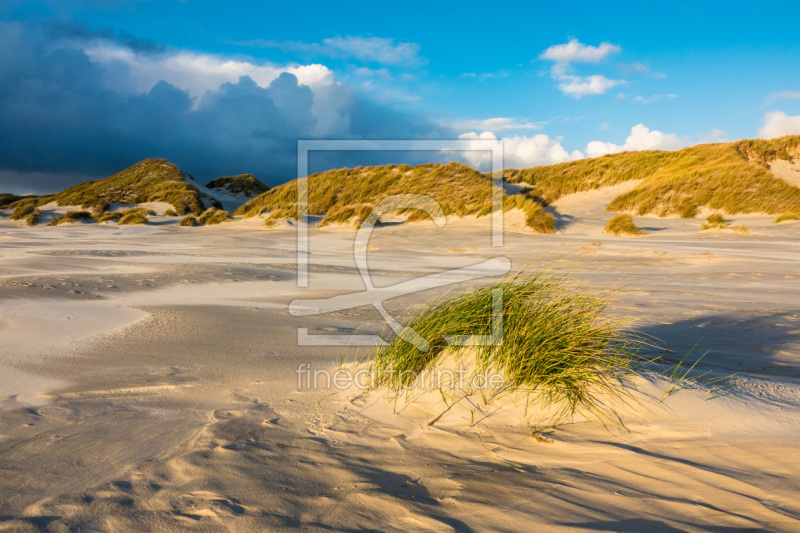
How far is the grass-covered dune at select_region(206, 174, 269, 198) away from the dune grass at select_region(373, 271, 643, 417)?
39.0 m

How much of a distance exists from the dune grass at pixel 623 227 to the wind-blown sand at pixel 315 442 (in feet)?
34.0

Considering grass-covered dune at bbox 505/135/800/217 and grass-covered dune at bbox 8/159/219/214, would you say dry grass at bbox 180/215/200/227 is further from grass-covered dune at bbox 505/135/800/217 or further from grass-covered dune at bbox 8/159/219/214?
grass-covered dune at bbox 505/135/800/217

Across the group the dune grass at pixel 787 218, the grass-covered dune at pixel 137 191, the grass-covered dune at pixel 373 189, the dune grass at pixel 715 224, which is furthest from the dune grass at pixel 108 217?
the dune grass at pixel 787 218

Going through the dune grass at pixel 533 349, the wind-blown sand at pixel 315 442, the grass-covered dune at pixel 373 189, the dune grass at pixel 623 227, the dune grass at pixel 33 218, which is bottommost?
the wind-blown sand at pixel 315 442

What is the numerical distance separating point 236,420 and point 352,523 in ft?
3.69

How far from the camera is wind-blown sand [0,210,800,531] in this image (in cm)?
169

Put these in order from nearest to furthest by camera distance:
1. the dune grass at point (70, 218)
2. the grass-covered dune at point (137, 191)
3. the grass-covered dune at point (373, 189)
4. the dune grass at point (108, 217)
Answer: the grass-covered dune at point (373, 189)
the dune grass at point (70, 218)
the dune grass at point (108, 217)
the grass-covered dune at point (137, 191)

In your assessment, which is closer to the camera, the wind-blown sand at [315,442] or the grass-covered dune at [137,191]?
the wind-blown sand at [315,442]

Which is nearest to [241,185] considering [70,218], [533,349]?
[70,218]

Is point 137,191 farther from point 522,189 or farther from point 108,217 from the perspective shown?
point 522,189

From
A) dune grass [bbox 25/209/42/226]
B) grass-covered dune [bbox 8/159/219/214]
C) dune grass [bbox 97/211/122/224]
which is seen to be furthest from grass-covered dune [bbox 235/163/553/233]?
dune grass [bbox 25/209/42/226]

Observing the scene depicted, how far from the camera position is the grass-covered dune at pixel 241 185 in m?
40.0

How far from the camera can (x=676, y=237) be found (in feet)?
47.4

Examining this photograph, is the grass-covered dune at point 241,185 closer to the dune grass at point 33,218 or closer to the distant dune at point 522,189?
the distant dune at point 522,189
